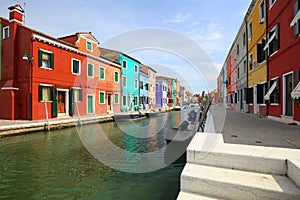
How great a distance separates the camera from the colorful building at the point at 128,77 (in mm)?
22266

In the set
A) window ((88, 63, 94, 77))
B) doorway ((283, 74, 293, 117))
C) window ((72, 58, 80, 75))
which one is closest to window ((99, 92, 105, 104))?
window ((88, 63, 94, 77))

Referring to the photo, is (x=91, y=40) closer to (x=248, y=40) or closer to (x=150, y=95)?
(x=248, y=40)

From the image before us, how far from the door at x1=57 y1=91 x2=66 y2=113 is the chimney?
557cm

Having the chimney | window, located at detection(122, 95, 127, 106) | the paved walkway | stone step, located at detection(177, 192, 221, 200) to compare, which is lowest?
stone step, located at detection(177, 192, 221, 200)

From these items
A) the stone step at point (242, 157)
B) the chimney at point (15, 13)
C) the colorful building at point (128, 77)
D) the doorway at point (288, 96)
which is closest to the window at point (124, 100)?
the colorful building at point (128, 77)

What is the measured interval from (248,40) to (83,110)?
1404cm

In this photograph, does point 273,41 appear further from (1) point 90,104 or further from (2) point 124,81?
(2) point 124,81

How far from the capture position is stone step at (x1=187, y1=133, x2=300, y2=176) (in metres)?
2.21

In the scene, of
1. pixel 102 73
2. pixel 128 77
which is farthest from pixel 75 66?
pixel 128 77

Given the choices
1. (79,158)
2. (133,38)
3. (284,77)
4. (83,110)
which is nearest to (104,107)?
(83,110)

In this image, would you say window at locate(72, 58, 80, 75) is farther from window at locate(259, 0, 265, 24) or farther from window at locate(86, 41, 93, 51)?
window at locate(259, 0, 265, 24)

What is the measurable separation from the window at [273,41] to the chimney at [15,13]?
15.1m

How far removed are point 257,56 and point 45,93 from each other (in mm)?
A: 13676

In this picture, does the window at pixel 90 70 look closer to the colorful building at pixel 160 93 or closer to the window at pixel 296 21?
the window at pixel 296 21
